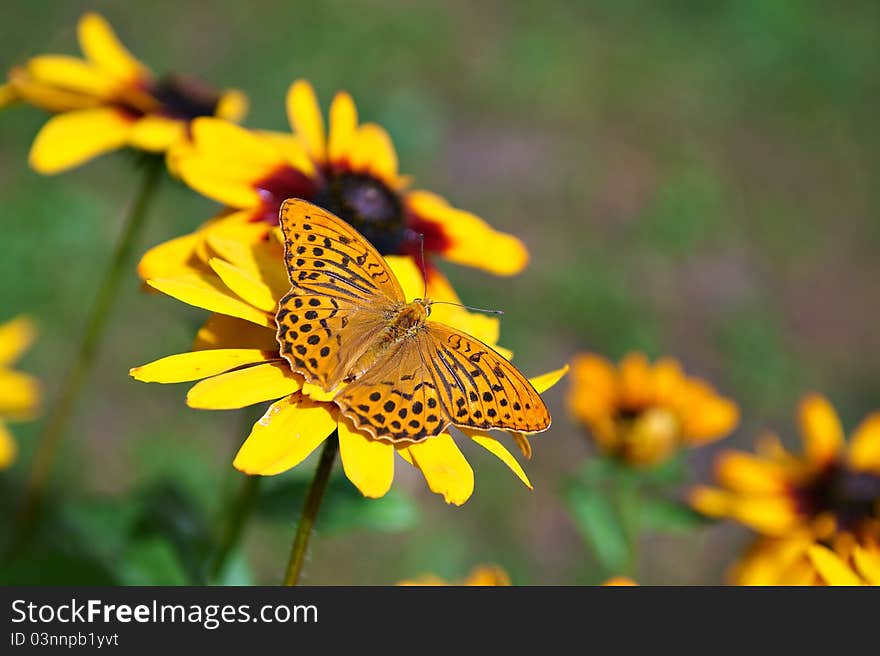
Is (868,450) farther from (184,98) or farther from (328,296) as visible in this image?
(184,98)

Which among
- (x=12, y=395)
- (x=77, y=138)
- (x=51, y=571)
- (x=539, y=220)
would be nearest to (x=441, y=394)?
(x=51, y=571)

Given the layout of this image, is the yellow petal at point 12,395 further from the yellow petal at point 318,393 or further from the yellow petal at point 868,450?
the yellow petal at point 868,450

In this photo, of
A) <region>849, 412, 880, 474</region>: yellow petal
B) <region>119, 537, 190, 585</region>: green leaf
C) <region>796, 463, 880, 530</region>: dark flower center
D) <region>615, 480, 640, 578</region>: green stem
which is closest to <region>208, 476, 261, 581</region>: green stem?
<region>119, 537, 190, 585</region>: green leaf

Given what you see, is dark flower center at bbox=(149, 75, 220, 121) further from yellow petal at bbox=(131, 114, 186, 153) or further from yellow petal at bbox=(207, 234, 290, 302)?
yellow petal at bbox=(207, 234, 290, 302)

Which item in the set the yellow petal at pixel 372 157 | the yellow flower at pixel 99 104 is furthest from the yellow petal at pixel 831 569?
the yellow flower at pixel 99 104
